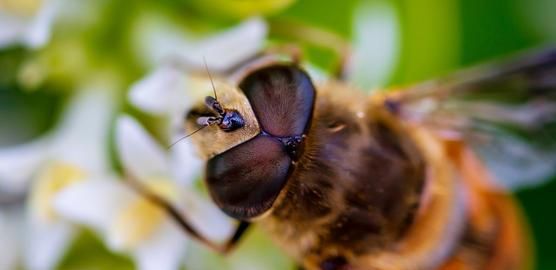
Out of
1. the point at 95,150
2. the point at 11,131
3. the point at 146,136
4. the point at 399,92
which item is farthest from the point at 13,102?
the point at 399,92

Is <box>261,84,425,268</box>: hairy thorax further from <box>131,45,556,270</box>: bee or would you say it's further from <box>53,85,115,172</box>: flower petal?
<box>53,85,115,172</box>: flower petal

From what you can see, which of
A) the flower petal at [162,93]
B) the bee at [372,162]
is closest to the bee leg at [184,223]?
the bee at [372,162]

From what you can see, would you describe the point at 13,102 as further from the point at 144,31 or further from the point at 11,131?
the point at 144,31

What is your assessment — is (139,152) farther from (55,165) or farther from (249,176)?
(249,176)

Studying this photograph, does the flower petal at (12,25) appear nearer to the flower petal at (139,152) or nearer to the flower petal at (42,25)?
the flower petal at (42,25)

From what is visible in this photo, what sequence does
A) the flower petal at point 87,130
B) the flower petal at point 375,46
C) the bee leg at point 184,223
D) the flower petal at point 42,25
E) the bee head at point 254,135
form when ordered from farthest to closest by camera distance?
1. the flower petal at point 375,46
2. the flower petal at point 87,130
3. the flower petal at point 42,25
4. the bee leg at point 184,223
5. the bee head at point 254,135
